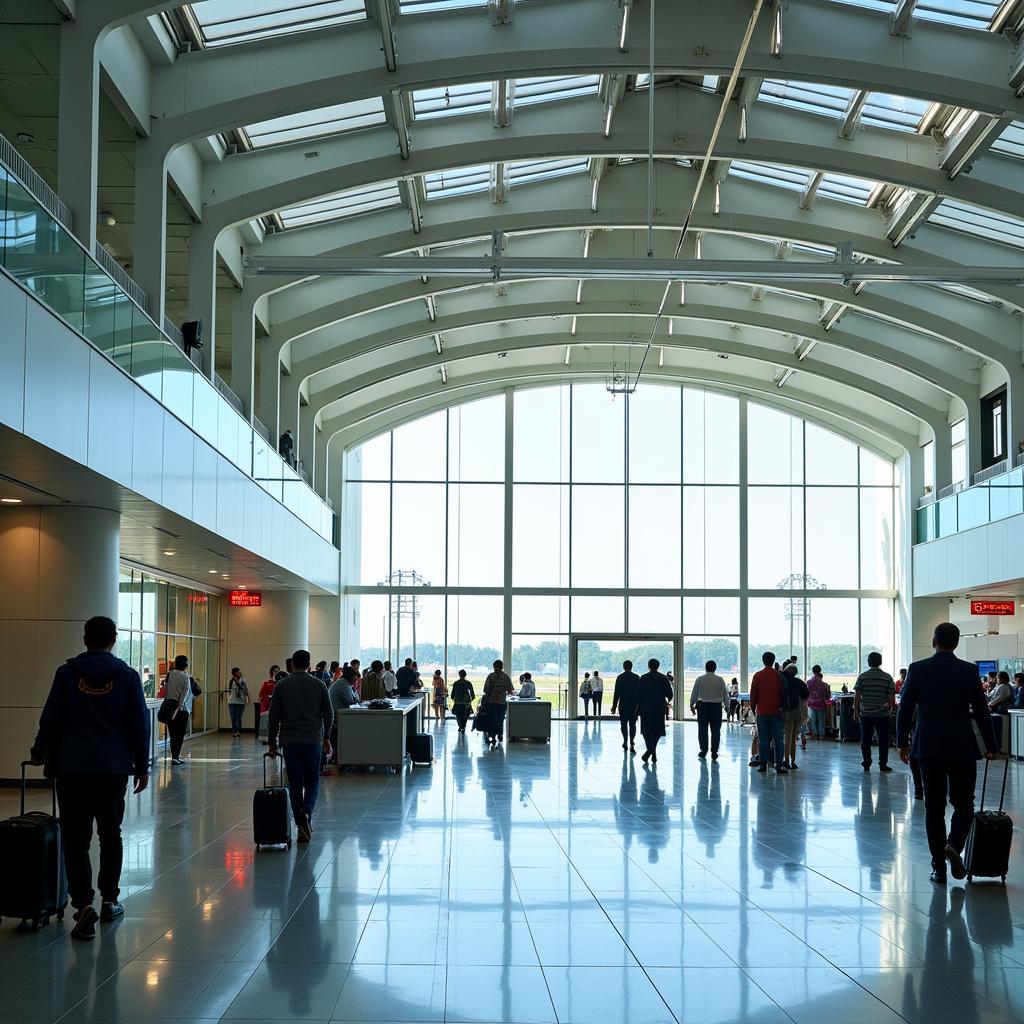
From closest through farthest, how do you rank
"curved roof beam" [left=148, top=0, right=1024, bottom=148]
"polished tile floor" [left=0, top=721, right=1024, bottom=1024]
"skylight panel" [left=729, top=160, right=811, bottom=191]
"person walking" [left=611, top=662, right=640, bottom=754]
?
"polished tile floor" [left=0, top=721, right=1024, bottom=1024] → "curved roof beam" [left=148, top=0, right=1024, bottom=148] → "person walking" [left=611, top=662, right=640, bottom=754] → "skylight panel" [left=729, top=160, right=811, bottom=191]

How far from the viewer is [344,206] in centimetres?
2206

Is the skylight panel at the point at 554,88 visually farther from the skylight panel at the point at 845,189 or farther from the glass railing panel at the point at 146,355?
the glass railing panel at the point at 146,355

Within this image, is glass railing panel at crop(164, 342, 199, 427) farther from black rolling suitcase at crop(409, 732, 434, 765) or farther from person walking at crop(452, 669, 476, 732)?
person walking at crop(452, 669, 476, 732)

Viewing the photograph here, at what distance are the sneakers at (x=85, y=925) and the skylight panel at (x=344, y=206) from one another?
16.9 m

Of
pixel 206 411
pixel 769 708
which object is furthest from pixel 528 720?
pixel 206 411

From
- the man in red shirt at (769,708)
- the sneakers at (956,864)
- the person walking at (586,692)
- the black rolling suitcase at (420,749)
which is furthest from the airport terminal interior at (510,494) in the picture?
the person walking at (586,692)

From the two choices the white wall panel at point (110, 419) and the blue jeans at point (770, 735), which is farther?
the blue jeans at point (770, 735)

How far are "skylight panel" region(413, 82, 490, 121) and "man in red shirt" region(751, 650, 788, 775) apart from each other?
375 inches

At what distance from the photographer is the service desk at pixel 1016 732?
65.0ft

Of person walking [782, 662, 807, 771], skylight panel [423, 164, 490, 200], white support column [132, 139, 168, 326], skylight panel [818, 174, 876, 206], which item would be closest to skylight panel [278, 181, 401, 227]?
skylight panel [423, 164, 490, 200]

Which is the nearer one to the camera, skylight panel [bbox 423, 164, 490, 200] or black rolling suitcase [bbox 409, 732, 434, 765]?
black rolling suitcase [bbox 409, 732, 434, 765]

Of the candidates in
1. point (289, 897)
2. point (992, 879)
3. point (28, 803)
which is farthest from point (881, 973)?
point (28, 803)

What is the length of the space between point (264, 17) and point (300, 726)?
10059 millimetres

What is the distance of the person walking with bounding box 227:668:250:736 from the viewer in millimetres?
23938
